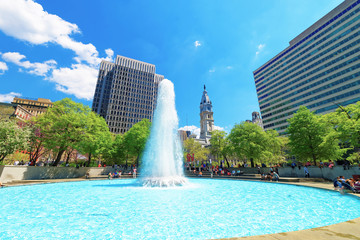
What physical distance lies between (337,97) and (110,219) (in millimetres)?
81877

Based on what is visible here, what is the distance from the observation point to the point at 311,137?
27703 mm

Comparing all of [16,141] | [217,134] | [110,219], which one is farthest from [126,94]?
[110,219]

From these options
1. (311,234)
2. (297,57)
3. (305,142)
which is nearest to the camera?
(311,234)

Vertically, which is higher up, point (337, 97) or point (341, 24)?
point (341, 24)

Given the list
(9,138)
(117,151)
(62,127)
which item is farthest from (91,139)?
(117,151)

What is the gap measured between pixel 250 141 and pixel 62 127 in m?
38.5

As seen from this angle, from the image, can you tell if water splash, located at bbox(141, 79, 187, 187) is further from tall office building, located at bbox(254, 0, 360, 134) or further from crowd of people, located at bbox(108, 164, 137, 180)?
tall office building, located at bbox(254, 0, 360, 134)

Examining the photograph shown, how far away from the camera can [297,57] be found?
76.0m

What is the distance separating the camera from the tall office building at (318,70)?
5606 cm

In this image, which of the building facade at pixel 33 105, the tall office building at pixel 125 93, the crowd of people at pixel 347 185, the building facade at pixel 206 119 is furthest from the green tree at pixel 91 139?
the building facade at pixel 206 119

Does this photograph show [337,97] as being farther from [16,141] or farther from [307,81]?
[16,141]

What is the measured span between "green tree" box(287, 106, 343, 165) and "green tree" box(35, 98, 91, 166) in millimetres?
38965

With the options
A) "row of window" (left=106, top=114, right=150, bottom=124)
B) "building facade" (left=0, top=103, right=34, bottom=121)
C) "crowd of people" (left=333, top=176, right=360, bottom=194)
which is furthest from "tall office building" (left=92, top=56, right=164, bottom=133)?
"crowd of people" (left=333, top=176, right=360, bottom=194)

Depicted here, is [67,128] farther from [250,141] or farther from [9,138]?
[250,141]
